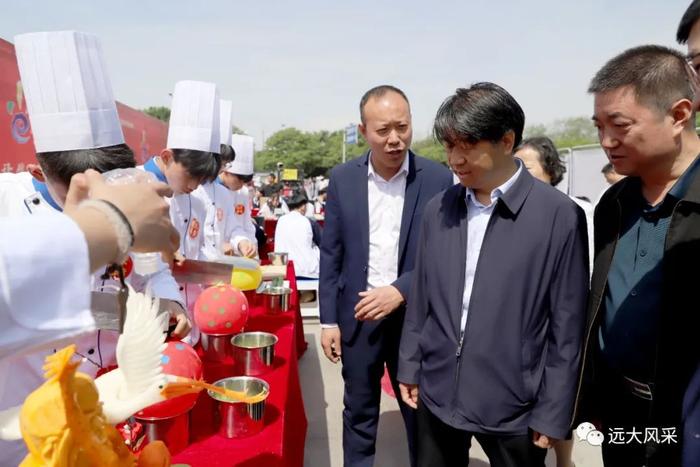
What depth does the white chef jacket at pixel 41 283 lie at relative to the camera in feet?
1.80

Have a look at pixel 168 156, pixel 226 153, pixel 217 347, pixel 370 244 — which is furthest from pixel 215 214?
pixel 217 347

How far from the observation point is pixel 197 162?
7.88ft

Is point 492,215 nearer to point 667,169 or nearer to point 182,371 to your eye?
point 667,169

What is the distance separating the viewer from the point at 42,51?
51.3 inches

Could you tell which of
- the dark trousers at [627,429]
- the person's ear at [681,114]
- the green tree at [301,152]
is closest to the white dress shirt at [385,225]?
the dark trousers at [627,429]

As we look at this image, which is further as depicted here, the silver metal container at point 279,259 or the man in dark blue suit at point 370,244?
the silver metal container at point 279,259

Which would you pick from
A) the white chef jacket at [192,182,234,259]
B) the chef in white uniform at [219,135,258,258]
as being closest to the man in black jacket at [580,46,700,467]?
the white chef jacket at [192,182,234,259]

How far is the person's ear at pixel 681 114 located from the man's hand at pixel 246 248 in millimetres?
3207

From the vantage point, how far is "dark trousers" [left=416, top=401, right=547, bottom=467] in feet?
4.80

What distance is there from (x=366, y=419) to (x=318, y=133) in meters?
58.5

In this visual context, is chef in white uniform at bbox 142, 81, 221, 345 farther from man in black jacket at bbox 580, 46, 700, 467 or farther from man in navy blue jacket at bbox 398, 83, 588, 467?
man in black jacket at bbox 580, 46, 700, 467

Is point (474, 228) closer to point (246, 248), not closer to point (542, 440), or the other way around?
point (542, 440)

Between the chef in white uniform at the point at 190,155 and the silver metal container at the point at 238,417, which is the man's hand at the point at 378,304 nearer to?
the silver metal container at the point at 238,417

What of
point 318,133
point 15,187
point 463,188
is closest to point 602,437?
point 463,188
